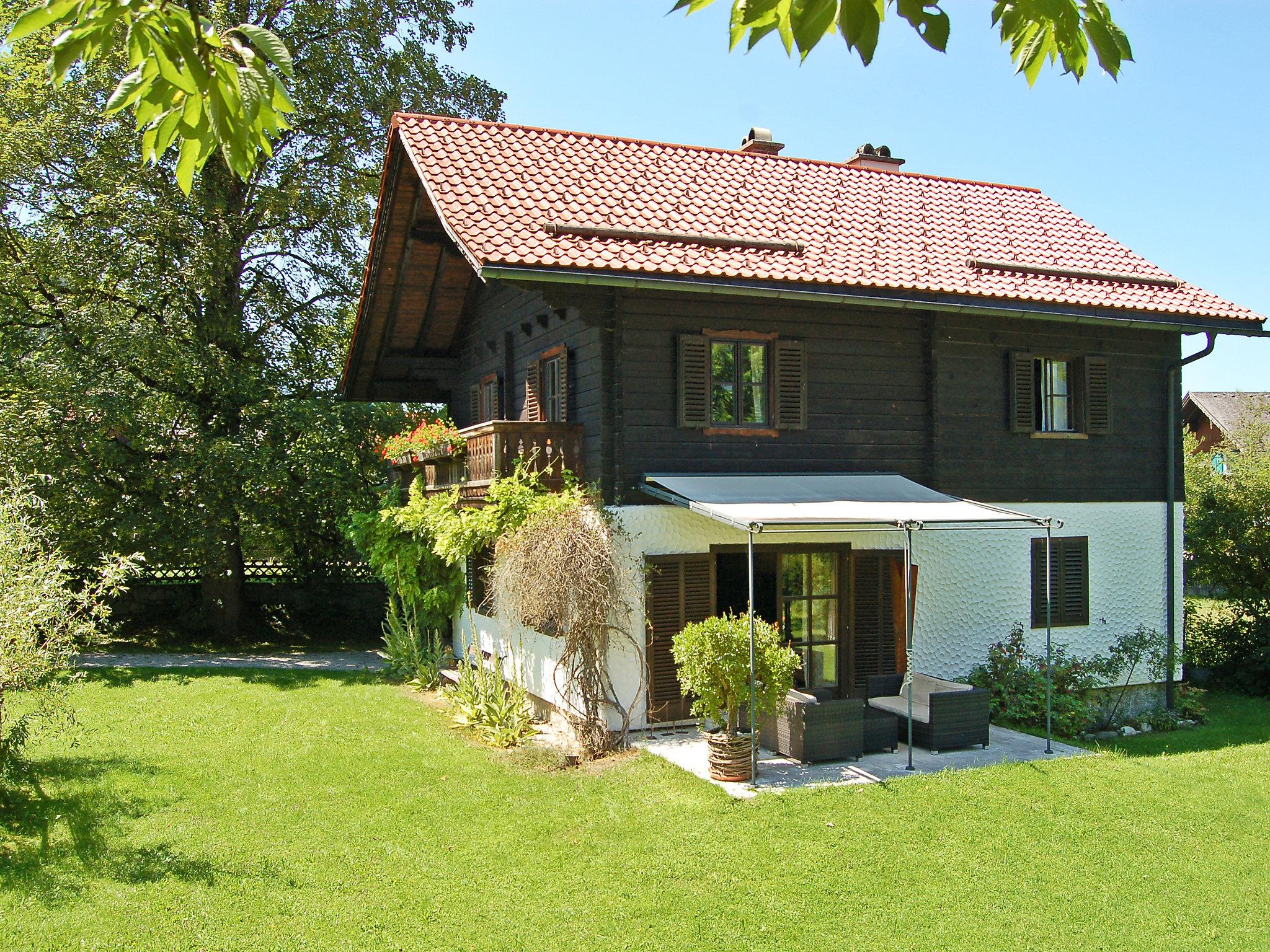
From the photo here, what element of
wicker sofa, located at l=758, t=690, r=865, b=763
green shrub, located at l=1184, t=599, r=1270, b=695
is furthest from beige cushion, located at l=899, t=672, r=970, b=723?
green shrub, located at l=1184, t=599, r=1270, b=695

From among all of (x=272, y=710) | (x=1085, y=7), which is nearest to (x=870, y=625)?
(x=272, y=710)

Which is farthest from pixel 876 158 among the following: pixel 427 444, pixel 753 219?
pixel 427 444

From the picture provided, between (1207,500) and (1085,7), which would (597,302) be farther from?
(1207,500)

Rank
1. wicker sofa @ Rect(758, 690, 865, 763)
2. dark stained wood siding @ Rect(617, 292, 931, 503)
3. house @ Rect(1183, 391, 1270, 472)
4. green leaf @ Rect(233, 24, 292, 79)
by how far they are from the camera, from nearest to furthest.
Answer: green leaf @ Rect(233, 24, 292, 79) → wicker sofa @ Rect(758, 690, 865, 763) → dark stained wood siding @ Rect(617, 292, 931, 503) → house @ Rect(1183, 391, 1270, 472)

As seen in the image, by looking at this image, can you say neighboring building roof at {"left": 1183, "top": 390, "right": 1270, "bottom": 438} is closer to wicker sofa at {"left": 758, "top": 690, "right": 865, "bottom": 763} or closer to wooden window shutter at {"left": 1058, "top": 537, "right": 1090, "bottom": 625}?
wooden window shutter at {"left": 1058, "top": 537, "right": 1090, "bottom": 625}

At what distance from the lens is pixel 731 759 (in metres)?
10.2

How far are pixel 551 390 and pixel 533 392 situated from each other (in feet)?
2.16

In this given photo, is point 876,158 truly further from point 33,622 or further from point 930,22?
point 930,22

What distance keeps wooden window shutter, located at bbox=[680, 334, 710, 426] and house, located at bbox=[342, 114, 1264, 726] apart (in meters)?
0.04

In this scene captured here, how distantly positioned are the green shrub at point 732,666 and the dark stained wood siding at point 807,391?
2.50 meters

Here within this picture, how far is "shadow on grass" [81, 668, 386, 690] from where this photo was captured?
16375mm

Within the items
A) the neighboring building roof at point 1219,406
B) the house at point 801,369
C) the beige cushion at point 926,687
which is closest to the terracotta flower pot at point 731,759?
the house at point 801,369

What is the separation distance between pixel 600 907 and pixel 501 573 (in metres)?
4.98

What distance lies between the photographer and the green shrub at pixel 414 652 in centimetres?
1598
